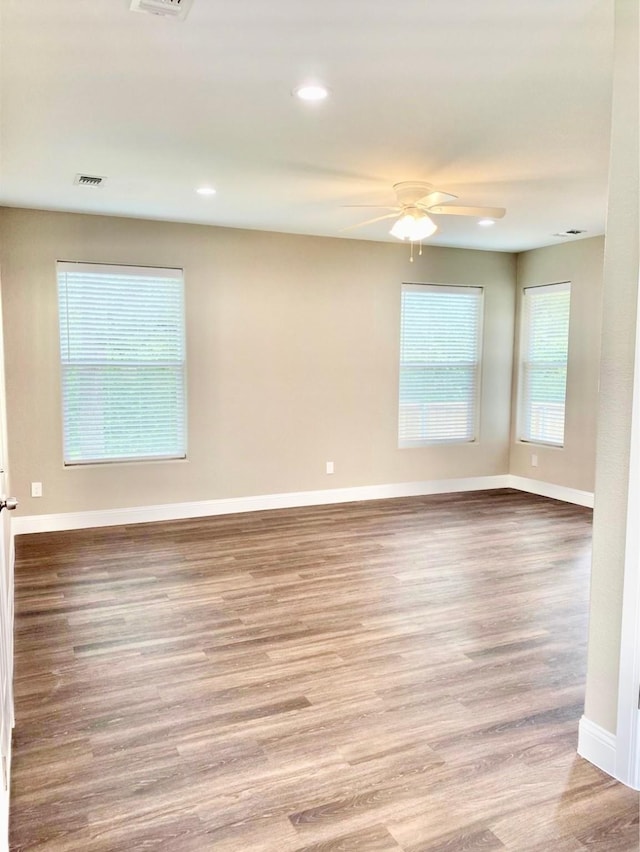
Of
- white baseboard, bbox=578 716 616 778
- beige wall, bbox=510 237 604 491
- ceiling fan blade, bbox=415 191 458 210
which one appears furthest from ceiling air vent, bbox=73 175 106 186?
beige wall, bbox=510 237 604 491

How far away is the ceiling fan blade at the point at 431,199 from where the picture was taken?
12.8 feet

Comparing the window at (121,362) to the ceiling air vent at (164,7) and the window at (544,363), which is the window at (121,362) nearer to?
the ceiling air vent at (164,7)

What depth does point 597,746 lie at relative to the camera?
2191mm

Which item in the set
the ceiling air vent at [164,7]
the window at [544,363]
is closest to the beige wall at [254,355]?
the window at [544,363]

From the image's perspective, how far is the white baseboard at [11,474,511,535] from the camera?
5.21 metres

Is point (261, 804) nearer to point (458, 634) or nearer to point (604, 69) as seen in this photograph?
point (458, 634)

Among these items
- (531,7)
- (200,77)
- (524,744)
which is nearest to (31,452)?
(200,77)

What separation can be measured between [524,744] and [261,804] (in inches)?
40.0

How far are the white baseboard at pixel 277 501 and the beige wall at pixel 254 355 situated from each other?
77mm

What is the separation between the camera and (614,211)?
2021 millimetres

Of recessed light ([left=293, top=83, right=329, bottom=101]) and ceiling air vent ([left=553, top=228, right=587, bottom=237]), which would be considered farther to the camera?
ceiling air vent ([left=553, top=228, right=587, bottom=237])

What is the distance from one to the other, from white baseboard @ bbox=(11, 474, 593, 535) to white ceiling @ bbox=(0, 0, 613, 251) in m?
2.59

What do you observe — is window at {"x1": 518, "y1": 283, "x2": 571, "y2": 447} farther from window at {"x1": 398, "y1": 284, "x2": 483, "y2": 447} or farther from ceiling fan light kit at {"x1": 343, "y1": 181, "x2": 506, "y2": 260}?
ceiling fan light kit at {"x1": 343, "y1": 181, "x2": 506, "y2": 260}

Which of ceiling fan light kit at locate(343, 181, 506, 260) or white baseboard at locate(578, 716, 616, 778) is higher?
ceiling fan light kit at locate(343, 181, 506, 260)
